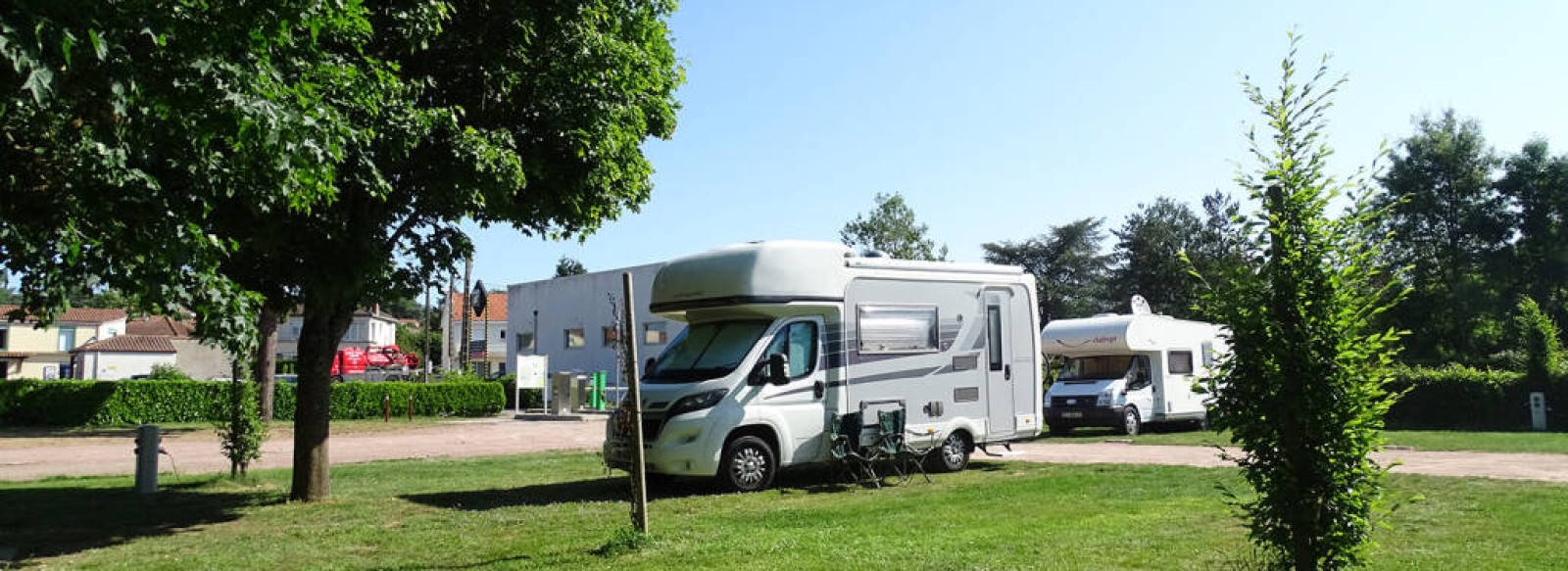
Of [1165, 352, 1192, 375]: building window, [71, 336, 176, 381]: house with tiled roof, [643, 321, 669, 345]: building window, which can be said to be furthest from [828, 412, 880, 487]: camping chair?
[71, 336, 176, 381]: house with tiled roof

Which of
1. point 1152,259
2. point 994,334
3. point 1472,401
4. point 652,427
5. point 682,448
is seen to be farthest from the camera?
point 1152,259

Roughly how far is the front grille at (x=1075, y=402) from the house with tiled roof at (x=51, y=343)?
70114 millimetres

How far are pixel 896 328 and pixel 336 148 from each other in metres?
7.96

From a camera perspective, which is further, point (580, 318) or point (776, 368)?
point (580, 318)

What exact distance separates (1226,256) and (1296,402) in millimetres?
813

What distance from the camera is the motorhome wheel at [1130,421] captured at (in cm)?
2142

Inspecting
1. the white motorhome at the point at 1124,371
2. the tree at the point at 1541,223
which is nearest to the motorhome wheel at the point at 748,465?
the white motorhome at the point at 1124,371

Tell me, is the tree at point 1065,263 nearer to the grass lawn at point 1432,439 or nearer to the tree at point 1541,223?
the tree at point 1541,223

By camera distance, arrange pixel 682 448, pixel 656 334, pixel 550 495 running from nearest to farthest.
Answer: pixel 682 448 < pixel 550 495 < pixel 656 334

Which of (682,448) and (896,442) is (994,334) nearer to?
(896,442)

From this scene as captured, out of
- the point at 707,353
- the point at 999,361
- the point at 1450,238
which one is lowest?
the point at 999,361

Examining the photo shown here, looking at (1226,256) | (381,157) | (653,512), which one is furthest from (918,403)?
(1226,256)

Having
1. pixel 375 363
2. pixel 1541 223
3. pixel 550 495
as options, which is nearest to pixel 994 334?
pixel 550 495

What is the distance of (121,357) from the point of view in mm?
68875
